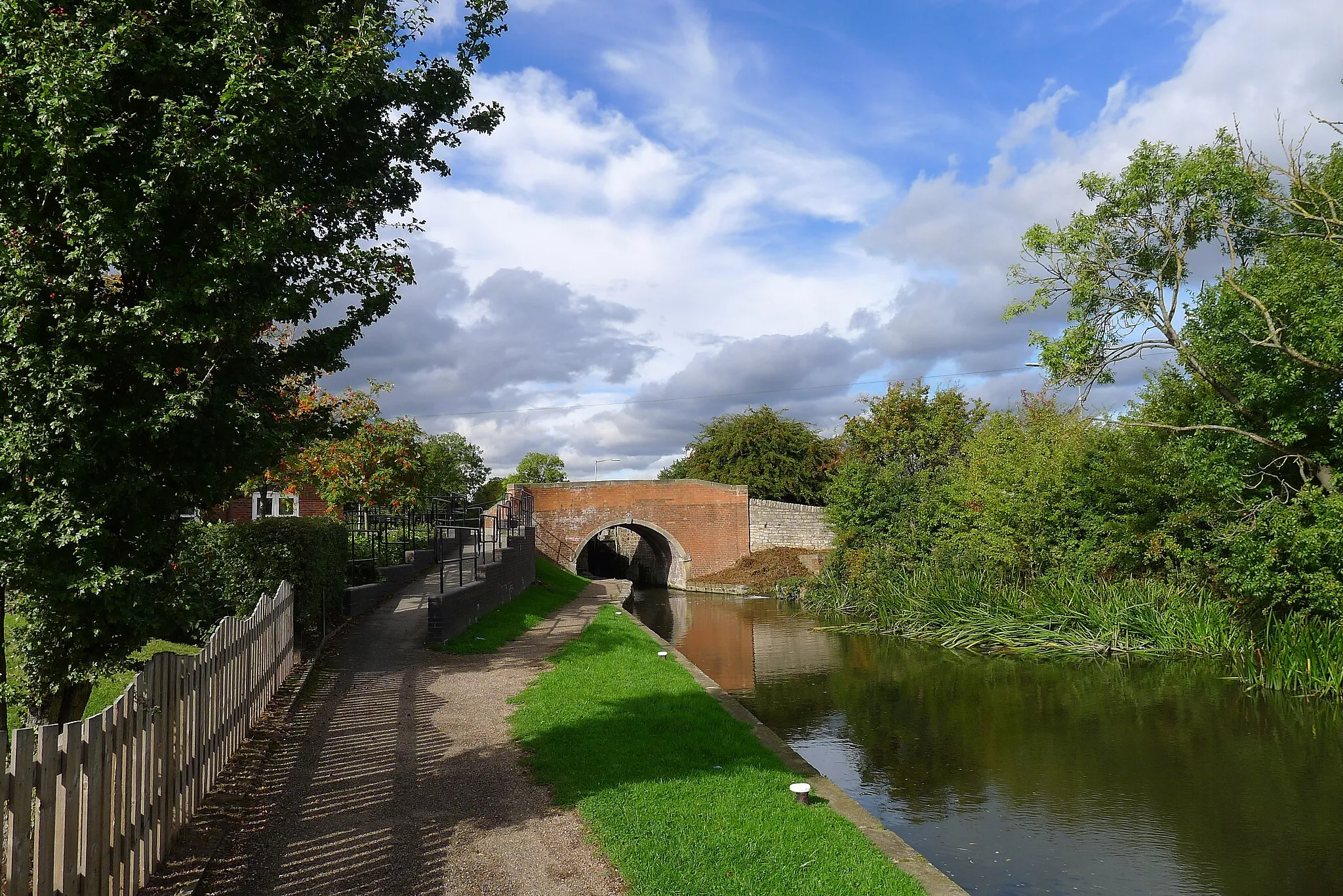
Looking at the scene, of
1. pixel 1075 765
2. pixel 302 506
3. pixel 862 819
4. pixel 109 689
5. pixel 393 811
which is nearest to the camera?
pixel 393 811

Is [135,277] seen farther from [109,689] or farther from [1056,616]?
[1056,616]

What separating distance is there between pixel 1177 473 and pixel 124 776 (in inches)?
642

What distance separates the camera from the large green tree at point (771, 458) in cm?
3647

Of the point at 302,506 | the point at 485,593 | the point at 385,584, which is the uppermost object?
the point at 302,506

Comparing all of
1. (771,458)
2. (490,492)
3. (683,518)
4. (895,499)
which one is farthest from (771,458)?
(490,492)

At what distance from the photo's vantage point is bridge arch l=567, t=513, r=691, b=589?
32906mm

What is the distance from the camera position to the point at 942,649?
51.8ft

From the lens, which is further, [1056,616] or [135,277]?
[1056,616]

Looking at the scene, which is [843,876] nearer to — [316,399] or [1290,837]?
[1290,837]

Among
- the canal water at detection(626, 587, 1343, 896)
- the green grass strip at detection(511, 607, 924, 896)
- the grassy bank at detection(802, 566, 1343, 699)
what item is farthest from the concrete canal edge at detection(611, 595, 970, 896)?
the grassy bank at detection(802, 566, 1343, 699)

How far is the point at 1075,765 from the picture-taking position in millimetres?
8594

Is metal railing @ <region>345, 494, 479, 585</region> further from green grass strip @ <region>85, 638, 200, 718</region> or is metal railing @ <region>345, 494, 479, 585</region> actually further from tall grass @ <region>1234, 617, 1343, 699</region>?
tall grass @ <region>1234, 617, 1343, 699</region>

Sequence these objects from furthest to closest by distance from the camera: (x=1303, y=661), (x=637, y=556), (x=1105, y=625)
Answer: (x=637, y=556)
(x=1105, y=625)
(x=1303, y=661)

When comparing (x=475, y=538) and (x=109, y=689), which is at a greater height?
(x=475, y=538)
